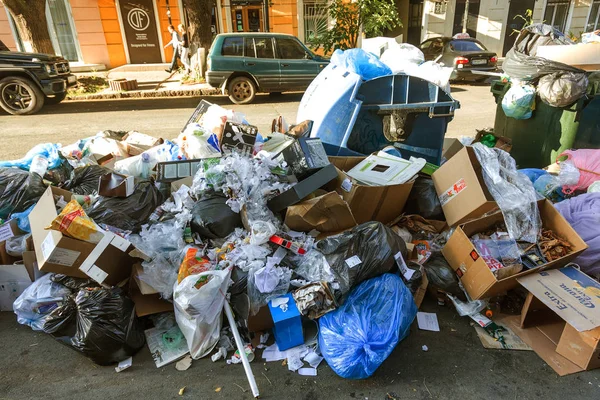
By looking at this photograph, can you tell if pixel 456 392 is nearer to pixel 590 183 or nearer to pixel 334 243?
pixel 334 243

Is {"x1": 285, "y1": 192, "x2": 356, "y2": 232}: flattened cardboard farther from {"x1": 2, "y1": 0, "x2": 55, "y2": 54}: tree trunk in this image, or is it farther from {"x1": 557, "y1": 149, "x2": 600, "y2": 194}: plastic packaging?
{"x1": 2, "y1": 0, "x2": 55, "y2": 54}: tree trunk

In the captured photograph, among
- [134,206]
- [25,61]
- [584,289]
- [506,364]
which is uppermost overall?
[25,61]

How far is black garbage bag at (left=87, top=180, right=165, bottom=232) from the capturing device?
263 cm

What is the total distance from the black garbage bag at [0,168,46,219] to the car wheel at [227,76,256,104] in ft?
19.7

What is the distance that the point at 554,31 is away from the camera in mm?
4211

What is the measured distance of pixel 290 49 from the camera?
8.81 m

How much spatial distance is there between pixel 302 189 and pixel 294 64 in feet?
22.2

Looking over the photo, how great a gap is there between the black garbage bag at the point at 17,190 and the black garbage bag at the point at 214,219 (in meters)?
1.43

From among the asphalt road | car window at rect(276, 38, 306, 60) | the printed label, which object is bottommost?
the asphalt road

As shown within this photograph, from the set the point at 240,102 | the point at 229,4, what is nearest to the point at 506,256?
the point at 240,102

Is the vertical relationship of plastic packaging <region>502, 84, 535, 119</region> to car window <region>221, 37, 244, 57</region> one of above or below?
below

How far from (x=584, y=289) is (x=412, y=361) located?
42.7 inches

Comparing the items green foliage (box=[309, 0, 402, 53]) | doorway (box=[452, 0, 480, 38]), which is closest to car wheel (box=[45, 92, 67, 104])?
green foliage (box=[309, 0, 402, 53])

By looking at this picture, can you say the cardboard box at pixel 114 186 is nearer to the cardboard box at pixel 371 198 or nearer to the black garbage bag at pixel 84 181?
the black garbage bag at pixel 84 181
